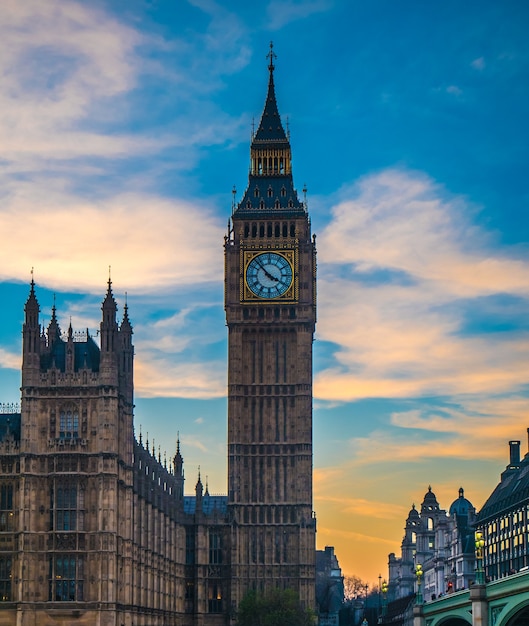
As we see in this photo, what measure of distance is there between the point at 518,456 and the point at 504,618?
104605 mm

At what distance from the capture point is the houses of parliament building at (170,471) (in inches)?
4870

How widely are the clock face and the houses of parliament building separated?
0.17 meters

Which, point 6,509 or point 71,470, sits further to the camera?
point 71,470

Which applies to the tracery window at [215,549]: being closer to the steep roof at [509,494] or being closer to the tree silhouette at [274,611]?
the tree silhouette at [274,611]

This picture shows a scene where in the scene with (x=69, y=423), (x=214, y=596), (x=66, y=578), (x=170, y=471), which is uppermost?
(x=170, y=471)

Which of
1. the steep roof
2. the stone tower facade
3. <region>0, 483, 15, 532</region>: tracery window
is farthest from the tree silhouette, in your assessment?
<region>0, 483, 15, 532</region>: tracery window

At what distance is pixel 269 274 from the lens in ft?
592

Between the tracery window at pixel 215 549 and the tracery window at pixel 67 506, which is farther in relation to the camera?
the tracery window at pixel 215 549

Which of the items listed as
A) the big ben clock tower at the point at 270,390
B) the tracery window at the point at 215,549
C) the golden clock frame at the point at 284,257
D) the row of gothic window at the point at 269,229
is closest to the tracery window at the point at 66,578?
the big ben clock tower at the point at 270,390

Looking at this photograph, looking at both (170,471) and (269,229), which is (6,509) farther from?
(269,229)

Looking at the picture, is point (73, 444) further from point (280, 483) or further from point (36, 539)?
point (280, 483)

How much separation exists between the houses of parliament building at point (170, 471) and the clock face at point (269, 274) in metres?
0.17

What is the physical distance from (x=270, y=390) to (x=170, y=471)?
50.8 feet

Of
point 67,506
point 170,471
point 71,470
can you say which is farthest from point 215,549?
point 71,470
